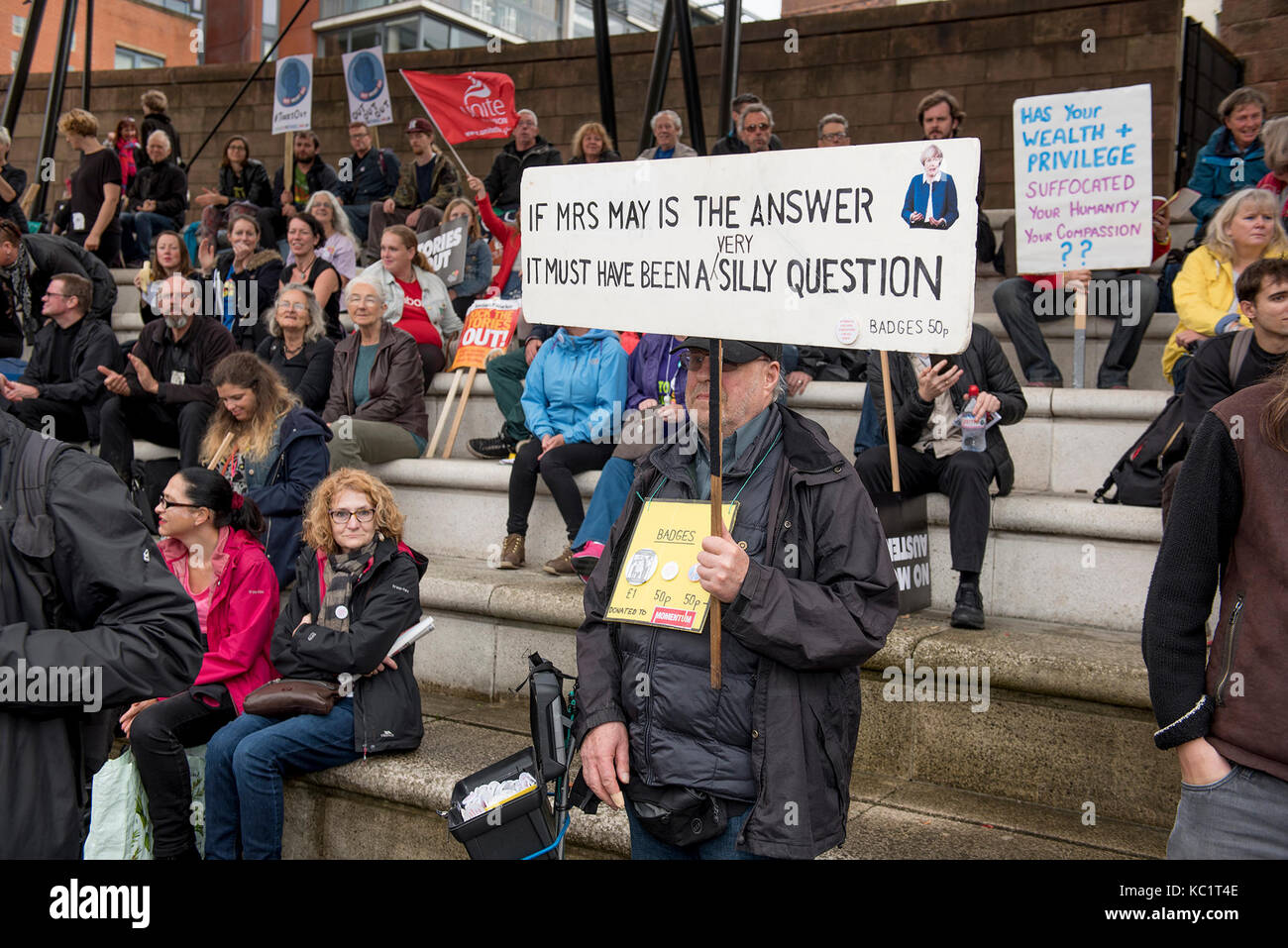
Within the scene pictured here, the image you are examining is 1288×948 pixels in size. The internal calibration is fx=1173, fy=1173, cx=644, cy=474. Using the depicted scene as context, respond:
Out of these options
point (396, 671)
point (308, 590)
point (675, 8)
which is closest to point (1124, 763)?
point (396, 671)

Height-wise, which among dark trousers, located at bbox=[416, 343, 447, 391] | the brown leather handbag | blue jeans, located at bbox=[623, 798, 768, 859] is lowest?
the brown leather handbag

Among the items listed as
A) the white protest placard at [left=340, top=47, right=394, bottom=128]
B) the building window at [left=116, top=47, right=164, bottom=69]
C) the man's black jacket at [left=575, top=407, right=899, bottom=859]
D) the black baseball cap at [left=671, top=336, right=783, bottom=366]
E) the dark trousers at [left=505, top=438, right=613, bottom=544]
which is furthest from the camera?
the building window at [left=116, top=47, right=164, bottom=69]

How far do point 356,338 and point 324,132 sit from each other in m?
8.79

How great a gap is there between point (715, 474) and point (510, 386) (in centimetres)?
490

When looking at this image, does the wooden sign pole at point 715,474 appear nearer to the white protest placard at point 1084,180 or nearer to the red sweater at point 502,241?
the white protest placard at point 1084,180

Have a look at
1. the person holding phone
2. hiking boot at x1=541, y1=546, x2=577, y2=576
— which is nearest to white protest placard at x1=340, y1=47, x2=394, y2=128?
hiking boot at x1=541, y1=546, x2=577, y2=576

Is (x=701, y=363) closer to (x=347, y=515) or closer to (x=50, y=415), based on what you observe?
(x=347, y=515)

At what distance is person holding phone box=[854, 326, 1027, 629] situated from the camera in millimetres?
4961

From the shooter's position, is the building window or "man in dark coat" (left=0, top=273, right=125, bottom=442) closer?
"man in dark coat" (left=0, top=273, right=125, bottom=442)

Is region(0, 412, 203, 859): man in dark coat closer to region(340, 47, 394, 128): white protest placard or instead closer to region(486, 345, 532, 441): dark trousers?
region(486, 345, 532, 441): dark trousers

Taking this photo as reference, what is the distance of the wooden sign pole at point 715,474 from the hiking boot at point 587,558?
287 cm

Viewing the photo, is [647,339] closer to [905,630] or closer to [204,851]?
[905,630]

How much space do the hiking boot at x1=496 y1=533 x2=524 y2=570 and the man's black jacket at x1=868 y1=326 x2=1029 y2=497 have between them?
1.99 meters

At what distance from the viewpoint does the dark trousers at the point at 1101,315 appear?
6.58m
